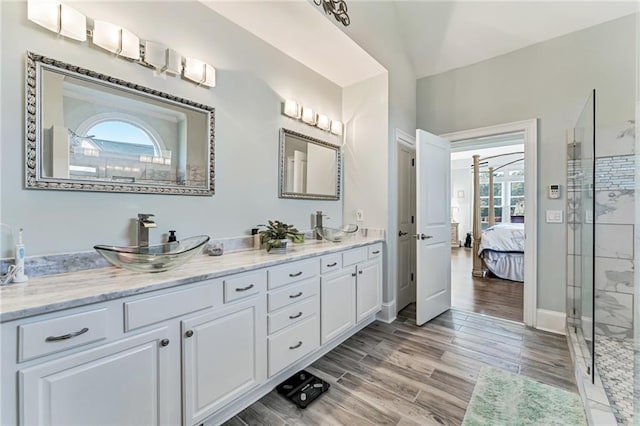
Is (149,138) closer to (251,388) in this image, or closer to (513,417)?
(251,388)

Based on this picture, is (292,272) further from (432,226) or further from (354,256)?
(432,226)

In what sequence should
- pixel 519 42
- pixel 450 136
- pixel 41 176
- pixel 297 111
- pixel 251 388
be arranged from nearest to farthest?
pixel 41 176 → pixel 251 388 → pixel 297 111 → pixel 519 42 → pixel 450 136

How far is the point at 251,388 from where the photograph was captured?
165cm

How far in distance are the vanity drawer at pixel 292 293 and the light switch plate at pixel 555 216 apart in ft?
8.25

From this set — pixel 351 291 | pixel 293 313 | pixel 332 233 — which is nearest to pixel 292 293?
pixel 293 313

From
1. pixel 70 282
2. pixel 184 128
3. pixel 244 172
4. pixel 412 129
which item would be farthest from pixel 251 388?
pixel 412 129

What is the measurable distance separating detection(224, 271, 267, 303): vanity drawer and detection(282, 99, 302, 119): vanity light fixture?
5.24 ft

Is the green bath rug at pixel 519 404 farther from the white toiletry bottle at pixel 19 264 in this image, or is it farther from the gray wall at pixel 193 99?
the white toiletry bottle at pixel 19 264

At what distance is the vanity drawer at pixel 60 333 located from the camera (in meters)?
0.93

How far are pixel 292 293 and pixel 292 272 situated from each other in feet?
0.49

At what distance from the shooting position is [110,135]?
5.08 feet

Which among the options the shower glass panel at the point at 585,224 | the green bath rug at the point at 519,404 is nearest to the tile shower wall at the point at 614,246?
the shower glass panel at the point at 585,224

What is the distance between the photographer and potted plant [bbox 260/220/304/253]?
6.64ft

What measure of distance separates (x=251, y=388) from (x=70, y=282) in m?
1.11
